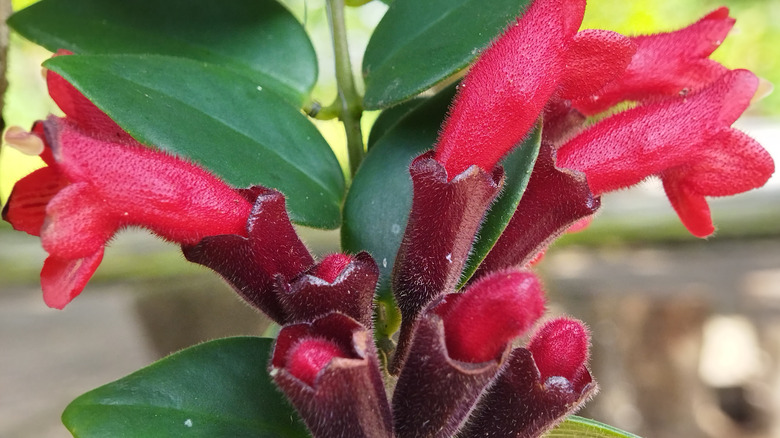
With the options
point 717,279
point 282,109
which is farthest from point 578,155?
point 717,279

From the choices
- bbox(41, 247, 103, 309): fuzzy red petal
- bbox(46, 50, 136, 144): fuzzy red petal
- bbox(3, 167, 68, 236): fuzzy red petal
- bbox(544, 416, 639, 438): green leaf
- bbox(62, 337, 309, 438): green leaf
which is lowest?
bbox(544, 416, 639, 438): green leaf

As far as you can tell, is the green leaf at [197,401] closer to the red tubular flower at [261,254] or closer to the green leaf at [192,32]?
the red tubular flower at [261,254]

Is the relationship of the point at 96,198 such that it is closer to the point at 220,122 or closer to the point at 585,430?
the point at 220,122

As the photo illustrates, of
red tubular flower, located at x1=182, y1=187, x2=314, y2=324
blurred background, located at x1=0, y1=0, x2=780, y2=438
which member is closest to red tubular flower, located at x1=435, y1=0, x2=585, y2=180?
red tubular flower, located at x1=182, y1=187, x2=314, y2=324

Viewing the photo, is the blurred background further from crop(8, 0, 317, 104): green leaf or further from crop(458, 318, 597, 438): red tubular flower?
crop(458, 318, 597, 438): red tubular flower

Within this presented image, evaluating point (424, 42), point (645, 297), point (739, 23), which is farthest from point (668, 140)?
point (739, 23)

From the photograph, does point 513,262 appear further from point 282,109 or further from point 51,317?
point 51,317
